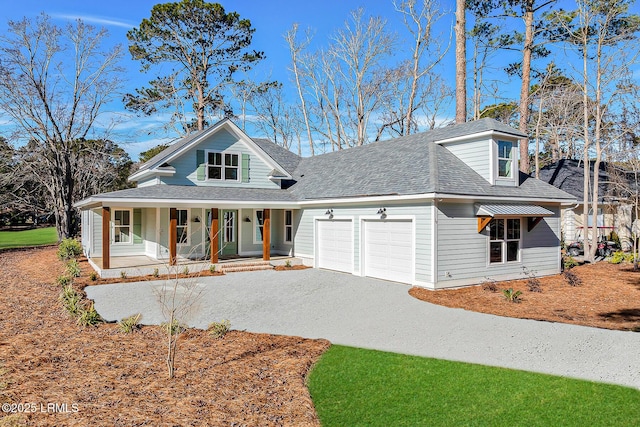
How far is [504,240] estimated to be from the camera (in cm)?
1350

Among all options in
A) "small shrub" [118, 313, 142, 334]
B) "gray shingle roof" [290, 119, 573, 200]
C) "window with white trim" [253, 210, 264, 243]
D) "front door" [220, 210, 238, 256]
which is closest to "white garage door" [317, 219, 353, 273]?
"gray shingle roof" [290, 119, 573, 200]

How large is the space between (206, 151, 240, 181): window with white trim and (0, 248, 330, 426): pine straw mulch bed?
33.2 feet

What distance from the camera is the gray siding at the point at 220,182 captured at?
17203 mm

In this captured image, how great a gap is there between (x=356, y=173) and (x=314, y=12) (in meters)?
15.3

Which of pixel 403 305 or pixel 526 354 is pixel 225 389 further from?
pixel 403 305

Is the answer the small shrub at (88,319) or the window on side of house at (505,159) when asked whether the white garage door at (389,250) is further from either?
the small shrub at (88,319)

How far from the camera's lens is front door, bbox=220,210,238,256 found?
18.0m

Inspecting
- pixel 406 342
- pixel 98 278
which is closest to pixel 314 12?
pixel 98 278

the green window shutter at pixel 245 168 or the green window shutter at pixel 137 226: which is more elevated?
the green window shutter at pixel 245 168

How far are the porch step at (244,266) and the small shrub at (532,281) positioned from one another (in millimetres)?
8824

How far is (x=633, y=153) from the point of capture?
62.3ft

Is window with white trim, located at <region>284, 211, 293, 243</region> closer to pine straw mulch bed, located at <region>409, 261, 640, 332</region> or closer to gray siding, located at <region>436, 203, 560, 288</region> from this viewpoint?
pine straw mulch bed, located at <region>409, 261, 640, 332</region>

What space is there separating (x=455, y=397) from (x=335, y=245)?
10.7 meters

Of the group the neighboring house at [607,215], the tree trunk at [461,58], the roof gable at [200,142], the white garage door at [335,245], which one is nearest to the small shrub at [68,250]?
the roof gable at [200,142]
